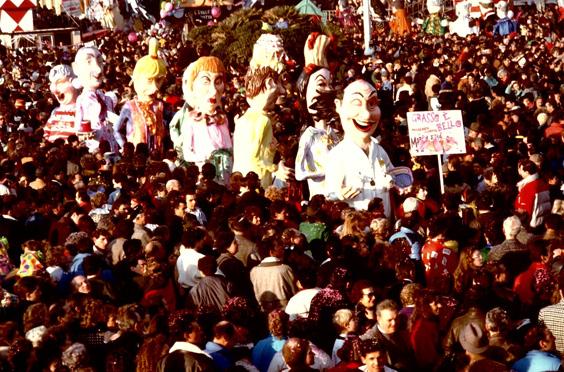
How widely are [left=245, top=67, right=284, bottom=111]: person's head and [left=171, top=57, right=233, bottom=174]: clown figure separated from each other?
0.84 metres

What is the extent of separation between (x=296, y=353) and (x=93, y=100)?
1049cm

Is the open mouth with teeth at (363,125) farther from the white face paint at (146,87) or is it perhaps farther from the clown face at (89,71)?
the clown face at (89,71)

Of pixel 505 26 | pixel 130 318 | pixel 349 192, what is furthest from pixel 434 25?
pixel 130 318

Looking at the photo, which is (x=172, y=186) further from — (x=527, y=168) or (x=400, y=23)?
(x=400, y=23)

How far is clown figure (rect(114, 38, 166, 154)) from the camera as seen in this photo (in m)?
15.7

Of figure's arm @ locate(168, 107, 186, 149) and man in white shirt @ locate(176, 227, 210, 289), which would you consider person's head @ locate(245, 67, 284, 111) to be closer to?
figure's arm @ locate(168, 107, 186, 149)

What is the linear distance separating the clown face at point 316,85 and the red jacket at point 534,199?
2.77 metres

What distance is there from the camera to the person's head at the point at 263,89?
13438mm

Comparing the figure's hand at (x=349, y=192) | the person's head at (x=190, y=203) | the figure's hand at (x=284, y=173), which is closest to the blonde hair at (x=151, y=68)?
the figure's hand at (x=284, y=173)

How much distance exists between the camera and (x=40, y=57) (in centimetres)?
2923

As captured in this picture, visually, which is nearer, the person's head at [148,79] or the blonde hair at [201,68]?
the blonde hair at [201,68]

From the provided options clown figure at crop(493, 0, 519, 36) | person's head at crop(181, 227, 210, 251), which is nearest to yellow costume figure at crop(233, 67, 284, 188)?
person's head at crop(181, 227, 210, 251)

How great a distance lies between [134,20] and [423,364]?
3814cm

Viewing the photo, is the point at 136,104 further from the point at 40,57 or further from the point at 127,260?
the point at 40,57
